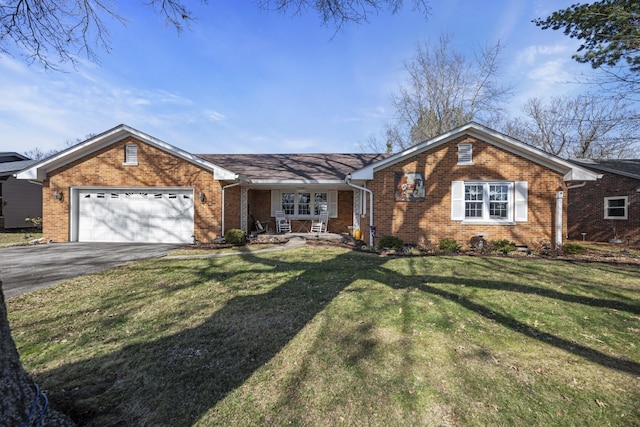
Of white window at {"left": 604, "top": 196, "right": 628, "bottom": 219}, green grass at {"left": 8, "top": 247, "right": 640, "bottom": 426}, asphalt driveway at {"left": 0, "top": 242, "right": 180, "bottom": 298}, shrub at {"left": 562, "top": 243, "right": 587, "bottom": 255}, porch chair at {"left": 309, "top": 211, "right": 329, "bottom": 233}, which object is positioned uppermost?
white window at {"left": 604, "top": 196, "right": 628, "bottom": 219}

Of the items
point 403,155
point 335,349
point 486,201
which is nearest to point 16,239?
point 335,349

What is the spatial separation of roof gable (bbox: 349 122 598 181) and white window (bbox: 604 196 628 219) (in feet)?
22.6

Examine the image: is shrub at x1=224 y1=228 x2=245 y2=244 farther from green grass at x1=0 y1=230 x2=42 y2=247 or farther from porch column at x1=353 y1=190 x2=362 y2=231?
green grass at x1=0 y1=230 x2=42 y2=247

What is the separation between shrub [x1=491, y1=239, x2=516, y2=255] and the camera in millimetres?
9914

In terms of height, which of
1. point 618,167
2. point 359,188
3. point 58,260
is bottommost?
point 58,260

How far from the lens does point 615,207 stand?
14.9 m

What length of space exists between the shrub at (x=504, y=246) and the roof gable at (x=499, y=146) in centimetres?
339

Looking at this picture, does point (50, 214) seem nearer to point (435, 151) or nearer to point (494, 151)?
point (435, 151)

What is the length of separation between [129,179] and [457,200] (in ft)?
43.3

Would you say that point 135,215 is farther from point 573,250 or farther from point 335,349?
point 573,250

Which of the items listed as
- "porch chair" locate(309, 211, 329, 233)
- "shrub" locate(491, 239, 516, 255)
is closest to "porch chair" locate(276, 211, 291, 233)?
"porch chair" locate(309, 211, 329, 233)

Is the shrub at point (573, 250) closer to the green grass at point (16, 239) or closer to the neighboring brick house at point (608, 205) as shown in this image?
the neighboring brick house at point (608, 205)

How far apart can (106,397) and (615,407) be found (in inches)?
182

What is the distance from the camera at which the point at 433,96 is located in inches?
1013
